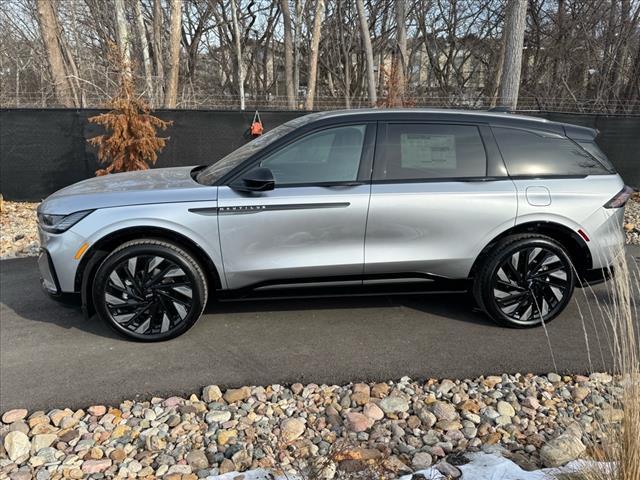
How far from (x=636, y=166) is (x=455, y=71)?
643 inches

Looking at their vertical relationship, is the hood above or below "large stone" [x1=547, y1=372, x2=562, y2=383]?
above

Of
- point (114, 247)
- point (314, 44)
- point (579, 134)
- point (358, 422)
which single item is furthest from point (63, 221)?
point (314, 44)

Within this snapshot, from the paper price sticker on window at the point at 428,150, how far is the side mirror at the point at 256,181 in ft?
3.53

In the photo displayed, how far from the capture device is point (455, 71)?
23.8 m

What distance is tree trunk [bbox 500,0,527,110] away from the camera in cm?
901

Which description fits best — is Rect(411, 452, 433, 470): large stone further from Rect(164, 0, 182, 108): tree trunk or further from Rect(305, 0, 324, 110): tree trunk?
Rect(305, 0, 324, 110): tree trunk

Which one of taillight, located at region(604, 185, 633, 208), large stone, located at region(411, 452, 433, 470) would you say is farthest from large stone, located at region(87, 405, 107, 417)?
taillight, located at region(604, 185, 633, 208)

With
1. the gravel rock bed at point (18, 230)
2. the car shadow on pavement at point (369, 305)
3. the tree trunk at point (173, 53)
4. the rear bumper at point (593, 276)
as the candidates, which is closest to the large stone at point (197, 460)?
the car shadow on pavement at point (369, 305)

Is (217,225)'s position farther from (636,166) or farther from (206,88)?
(206,88)

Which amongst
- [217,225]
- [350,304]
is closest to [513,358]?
[350,304]

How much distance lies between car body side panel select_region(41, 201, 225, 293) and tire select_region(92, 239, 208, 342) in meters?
0.16

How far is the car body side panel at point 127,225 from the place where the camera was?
341 cm

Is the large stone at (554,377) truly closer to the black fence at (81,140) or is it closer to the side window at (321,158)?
the side window at (321,158)

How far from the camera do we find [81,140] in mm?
8422
